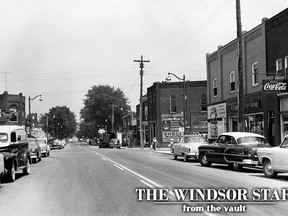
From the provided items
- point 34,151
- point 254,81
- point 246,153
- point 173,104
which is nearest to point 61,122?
point 173,104

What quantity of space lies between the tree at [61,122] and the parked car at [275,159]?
433ft

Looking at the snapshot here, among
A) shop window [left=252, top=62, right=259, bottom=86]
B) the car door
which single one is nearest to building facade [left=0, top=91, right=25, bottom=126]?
shop window [left=252, top=62, right=259, bottom=86]

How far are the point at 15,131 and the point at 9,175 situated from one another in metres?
2.67

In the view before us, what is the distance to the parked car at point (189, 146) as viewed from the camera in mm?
→ 24812

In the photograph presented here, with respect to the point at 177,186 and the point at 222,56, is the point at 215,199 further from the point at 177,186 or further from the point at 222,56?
the point at 222,56

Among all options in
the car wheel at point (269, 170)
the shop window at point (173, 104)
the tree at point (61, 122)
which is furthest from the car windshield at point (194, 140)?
the tree at point (61, 122)

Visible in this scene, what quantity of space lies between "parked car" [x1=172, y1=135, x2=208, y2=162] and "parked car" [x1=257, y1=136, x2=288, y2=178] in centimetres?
888

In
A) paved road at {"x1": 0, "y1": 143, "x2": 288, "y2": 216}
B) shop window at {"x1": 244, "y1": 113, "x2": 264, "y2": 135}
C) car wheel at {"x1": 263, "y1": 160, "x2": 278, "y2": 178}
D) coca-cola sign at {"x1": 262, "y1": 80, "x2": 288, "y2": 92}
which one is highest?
coca-cola sign at {"x1": 262, "y1": 80, "x2": 288, "y2": 92}

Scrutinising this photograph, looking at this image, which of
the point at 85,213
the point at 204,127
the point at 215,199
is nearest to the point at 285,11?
the point at 215,199

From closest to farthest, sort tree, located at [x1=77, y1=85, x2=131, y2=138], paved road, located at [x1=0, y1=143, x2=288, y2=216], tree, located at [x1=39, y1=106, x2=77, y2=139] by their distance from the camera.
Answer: paved road, located at [x1=0, y1=143, x2=288, y2=216], tree, located at [x1=77, y1=85, x2=131, y2=138], tree, located at [x1=39, y1=106, x2=77, y2=139]

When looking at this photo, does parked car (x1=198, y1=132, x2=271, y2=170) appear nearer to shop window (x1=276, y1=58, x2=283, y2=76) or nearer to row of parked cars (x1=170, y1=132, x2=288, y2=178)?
row of parked cars (x1=170, y1=132, x2=288, y2=178)

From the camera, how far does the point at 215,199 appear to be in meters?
10.2

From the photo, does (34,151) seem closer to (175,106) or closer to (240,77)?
(240,77)

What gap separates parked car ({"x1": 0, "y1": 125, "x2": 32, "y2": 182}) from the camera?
1517 cm
